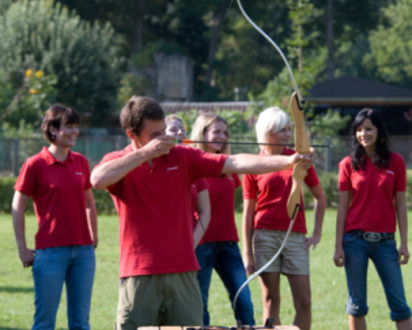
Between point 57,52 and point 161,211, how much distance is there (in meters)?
32.9

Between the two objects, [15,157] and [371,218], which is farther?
[15,157]

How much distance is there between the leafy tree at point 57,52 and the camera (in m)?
35.5

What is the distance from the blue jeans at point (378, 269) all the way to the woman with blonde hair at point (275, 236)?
11.5 inches

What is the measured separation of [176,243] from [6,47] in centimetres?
3345

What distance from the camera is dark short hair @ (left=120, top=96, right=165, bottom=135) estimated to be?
153 inches

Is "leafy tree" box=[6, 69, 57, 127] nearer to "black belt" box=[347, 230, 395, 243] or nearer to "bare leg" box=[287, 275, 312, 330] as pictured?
"bare leg" box=[287, 275, 312, 330]

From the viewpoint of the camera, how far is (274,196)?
5.41m

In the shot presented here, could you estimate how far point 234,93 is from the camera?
1865 inches

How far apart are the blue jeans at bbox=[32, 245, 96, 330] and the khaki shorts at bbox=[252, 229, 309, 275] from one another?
1141 mm

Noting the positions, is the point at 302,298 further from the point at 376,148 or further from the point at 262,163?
the point at 262,163

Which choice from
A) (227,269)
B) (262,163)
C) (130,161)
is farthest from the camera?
(227,269)

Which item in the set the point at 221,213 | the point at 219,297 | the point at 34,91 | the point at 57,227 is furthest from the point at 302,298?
the point at 34,91

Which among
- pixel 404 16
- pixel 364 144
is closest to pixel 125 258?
pixel 364 144

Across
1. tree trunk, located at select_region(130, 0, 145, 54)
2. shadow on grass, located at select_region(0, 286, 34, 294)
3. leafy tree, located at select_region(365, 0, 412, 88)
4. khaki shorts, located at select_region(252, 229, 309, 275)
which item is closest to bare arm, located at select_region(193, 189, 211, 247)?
khaki shorts, located at select_region(252, 229, 309, 275)
